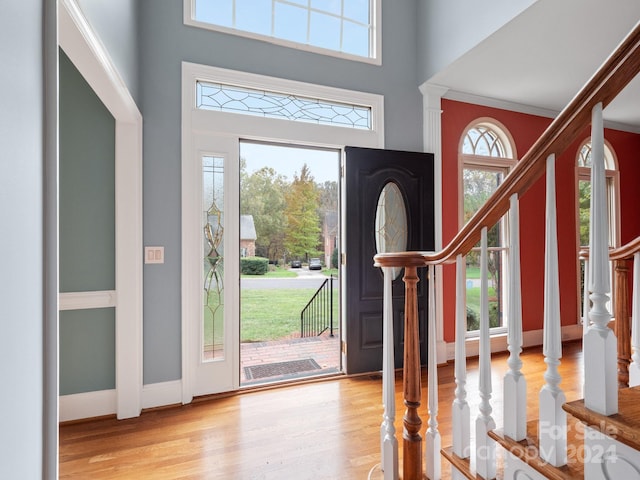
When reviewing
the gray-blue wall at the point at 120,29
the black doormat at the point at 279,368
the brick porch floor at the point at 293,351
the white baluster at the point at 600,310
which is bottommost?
the brick porch floor at the point at 293,351

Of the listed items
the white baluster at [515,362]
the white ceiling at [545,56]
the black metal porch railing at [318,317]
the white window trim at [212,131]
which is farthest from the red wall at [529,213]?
the black metal porch railing at [318,317]

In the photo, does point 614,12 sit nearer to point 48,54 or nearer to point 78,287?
point 48,54

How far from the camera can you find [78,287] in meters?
2.31

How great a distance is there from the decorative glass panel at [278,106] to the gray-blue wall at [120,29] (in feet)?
1.61

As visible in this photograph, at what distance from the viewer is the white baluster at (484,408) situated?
1.11 m

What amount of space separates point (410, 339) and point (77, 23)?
5.88 ft

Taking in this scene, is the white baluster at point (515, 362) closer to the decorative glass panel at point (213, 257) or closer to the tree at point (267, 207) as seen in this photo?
the decorative glass panel at point (213, 257)

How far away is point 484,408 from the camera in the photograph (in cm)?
113

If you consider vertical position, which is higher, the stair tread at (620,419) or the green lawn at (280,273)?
the stair tread at (620,419)

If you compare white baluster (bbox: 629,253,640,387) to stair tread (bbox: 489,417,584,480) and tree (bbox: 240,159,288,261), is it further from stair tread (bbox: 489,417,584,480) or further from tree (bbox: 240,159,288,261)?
tree (bbox: 240,159,288,261)

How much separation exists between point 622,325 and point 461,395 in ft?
4.36

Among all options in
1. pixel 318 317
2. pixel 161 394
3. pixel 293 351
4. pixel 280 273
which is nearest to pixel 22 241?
pixel 161 394

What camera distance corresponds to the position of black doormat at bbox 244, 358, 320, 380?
11.3 ft

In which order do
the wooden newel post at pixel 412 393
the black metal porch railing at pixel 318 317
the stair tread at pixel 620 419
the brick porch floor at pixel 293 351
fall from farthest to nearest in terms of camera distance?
the black metal porch railing at pixel 318 317, the brick porch floor at pixel 293 351, the wooden newel post at pixel 412 393, the stair tread at pixel 620 419
